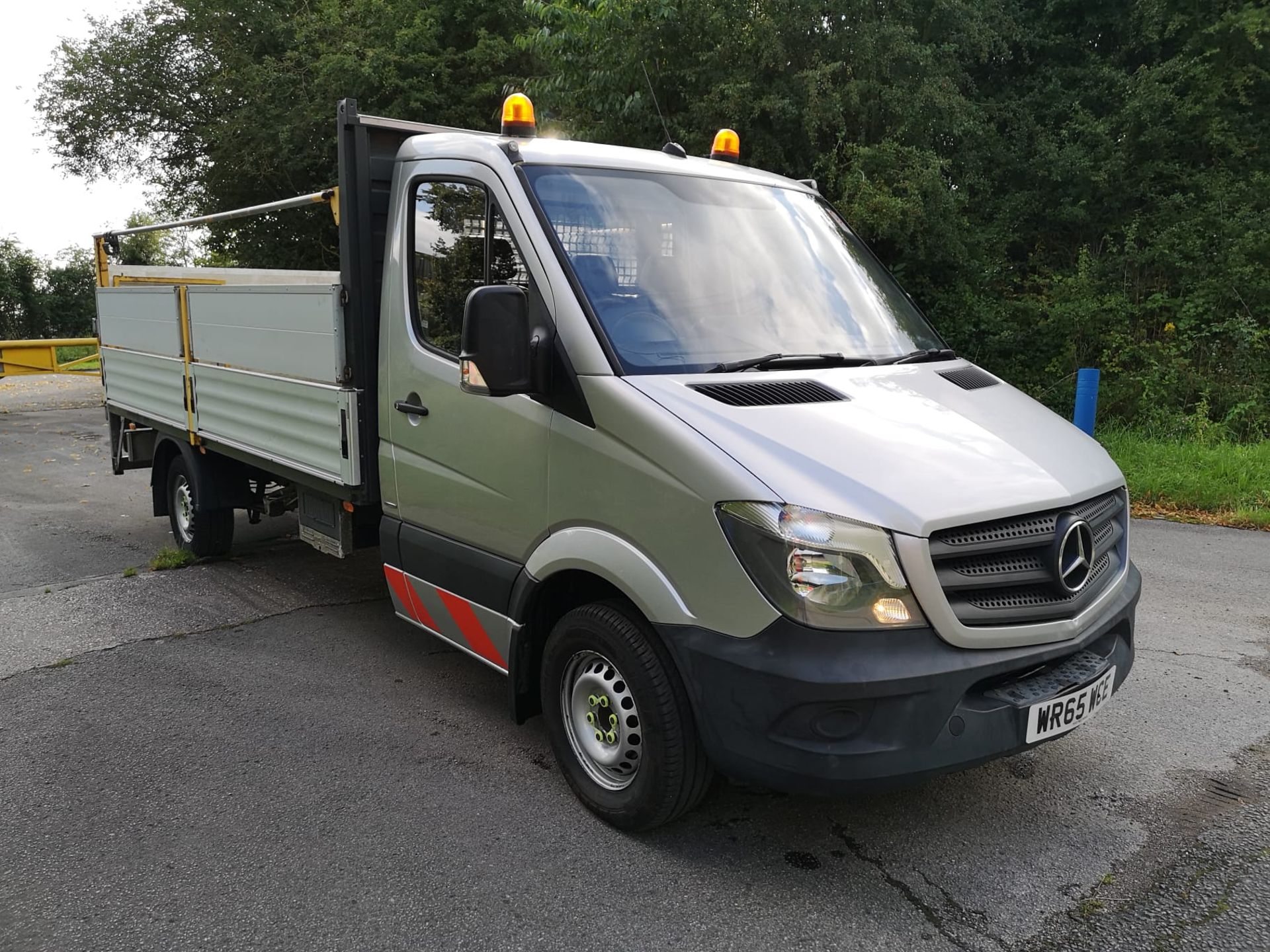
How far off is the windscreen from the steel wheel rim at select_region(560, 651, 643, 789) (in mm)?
1019

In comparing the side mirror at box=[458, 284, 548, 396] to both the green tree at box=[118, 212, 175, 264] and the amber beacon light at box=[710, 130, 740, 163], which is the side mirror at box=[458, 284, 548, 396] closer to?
the amber beacon light at box=[710, 130, 740, 163]

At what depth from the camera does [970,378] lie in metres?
3.75

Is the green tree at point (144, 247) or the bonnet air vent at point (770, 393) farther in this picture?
the green tree at point (144, 247)

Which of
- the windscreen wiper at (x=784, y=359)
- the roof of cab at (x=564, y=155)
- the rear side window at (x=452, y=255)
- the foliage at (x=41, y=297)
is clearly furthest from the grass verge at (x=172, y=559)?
the foliage at (x=41, y=297)

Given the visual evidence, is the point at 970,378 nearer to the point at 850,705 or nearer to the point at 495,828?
the point at 850,705

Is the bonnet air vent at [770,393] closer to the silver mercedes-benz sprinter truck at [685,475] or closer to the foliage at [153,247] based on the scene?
the silver mercedes-benz sprinter truck at [685,475]

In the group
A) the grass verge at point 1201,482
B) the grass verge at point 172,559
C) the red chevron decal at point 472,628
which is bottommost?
the grass verge at point 172,559

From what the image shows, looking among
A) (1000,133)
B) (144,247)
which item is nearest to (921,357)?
(1000,133)

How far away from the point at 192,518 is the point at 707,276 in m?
4.53

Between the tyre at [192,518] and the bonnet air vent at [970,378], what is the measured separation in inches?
191

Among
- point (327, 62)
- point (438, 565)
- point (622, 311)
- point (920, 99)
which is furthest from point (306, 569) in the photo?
point (327, 62)

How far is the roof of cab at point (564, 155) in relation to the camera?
371 cm

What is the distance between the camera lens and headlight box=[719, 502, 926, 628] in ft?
8.72

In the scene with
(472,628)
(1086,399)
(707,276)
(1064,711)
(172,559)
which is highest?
(707,276)
